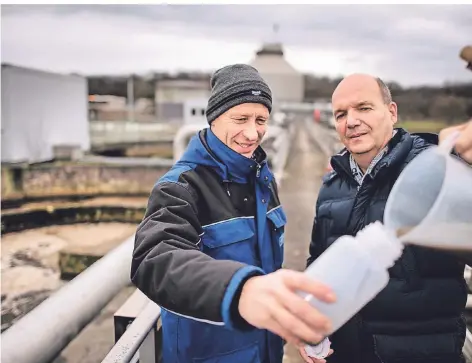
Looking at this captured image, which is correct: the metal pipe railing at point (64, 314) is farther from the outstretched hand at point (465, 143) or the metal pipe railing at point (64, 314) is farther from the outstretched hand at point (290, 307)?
the outstretched hand at point (465, 143)

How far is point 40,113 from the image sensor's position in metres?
7.80

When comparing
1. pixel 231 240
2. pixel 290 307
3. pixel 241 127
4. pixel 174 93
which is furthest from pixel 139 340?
pixel 174 93

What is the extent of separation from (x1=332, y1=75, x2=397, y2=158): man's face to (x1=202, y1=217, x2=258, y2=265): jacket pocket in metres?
0.33

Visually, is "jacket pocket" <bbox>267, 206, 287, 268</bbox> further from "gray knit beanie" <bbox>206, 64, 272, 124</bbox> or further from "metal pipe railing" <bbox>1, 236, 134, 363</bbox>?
"metal pipe railing" <bbox>1, 236, 134, 363</bbox>

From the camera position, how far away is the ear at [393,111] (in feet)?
3.23

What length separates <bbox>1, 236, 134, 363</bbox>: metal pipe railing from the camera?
1001 mm

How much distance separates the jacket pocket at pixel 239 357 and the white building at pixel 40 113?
22.8 ft

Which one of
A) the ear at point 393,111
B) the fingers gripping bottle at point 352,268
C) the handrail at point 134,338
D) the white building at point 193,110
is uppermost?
the white building at point 193,110

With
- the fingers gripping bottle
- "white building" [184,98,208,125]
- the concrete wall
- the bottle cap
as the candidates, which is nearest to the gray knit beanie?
the fingers gripping bottle

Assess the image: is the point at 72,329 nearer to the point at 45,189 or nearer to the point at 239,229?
the point at 239,229

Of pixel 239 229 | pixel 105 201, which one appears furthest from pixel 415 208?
pixel 105 201

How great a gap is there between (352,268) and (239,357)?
0.48 meters

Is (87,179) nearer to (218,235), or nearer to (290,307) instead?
(218,235)

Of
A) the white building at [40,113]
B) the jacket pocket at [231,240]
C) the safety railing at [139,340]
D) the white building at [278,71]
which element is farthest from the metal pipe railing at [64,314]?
the white building at [40,113]
